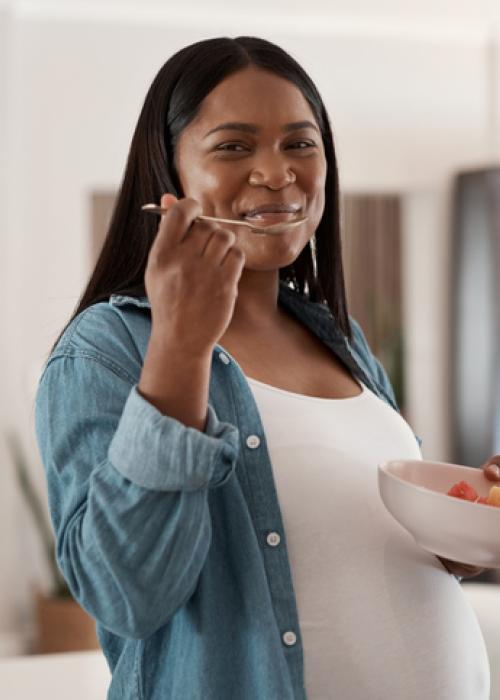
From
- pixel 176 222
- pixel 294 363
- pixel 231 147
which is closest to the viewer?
pixel 176 222

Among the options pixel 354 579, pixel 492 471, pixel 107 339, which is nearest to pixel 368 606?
pixel 354 579

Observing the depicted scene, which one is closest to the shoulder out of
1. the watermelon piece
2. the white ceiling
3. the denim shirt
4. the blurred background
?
the denim shirt

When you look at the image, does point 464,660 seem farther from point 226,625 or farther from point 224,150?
point 224,150

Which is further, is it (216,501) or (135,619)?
(216,501)

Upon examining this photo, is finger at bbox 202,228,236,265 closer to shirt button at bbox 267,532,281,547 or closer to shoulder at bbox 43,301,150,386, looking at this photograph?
shoulder at bbox 43,301,150,386

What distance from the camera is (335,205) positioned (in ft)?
4.98

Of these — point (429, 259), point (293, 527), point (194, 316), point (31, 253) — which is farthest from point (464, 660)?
point (429, 259)

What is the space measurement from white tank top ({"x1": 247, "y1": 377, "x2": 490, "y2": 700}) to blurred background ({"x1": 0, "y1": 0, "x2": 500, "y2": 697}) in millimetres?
3111

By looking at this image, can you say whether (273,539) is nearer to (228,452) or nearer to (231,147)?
(228,452)

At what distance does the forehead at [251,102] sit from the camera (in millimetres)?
1227

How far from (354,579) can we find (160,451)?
1.12 feet

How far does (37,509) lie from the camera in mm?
4379

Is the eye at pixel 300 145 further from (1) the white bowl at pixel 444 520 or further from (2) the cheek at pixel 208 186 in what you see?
(1) the white bowl at pixel 444 520

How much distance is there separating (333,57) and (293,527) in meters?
4.29
